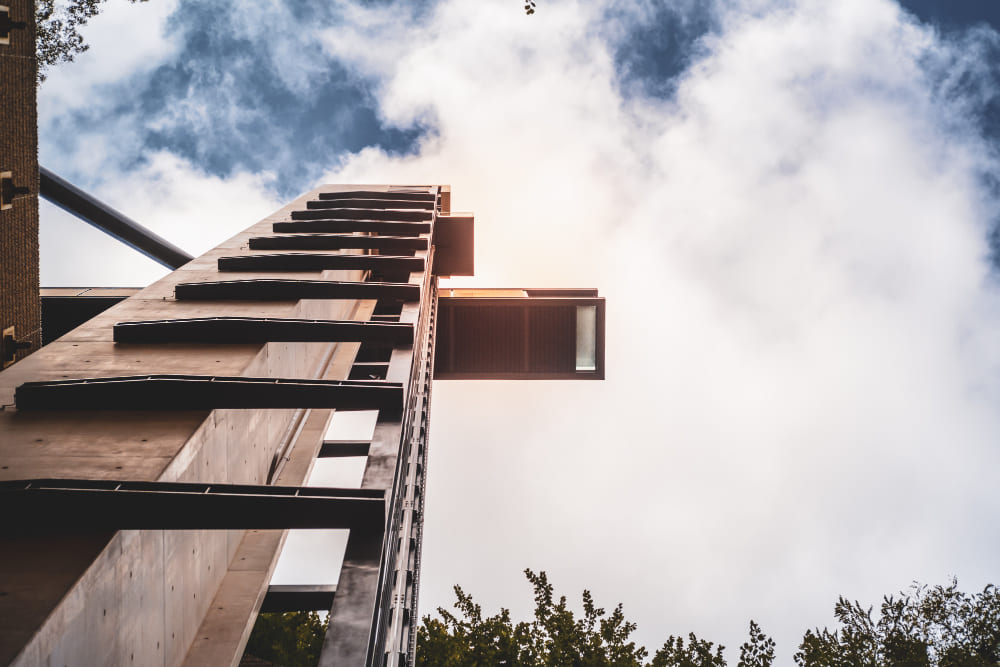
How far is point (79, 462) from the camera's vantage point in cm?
673

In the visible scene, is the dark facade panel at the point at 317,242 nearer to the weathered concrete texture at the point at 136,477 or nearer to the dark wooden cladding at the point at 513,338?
the weathered concrete texture at the point at 136,477

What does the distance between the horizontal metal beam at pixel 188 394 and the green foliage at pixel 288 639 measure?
22365 mm

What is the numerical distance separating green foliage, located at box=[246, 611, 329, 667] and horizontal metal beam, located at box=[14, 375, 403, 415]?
73.4 ft

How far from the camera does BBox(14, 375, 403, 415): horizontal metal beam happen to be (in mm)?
7605

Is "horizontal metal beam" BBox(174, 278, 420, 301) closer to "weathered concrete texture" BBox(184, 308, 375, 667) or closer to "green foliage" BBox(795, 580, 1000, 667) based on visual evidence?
"weathered concrete texture" BBox(184, 308, 375, 667)

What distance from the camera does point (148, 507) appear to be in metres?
5.46

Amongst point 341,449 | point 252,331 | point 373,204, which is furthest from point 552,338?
point 252,331

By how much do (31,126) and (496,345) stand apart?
17.7 meters

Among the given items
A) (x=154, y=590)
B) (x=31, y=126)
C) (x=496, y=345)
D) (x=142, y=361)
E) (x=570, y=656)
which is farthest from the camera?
(x=496, y=345)

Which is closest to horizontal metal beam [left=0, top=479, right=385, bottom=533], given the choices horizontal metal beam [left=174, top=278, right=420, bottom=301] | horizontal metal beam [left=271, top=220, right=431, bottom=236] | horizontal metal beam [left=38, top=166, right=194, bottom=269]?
horizontal metal beam [left=174, top=278, right=420, bottom=301]

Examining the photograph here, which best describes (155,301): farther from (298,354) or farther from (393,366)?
(393,366)

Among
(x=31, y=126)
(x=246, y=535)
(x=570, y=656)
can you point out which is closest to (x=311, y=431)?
(x=246, y=535)

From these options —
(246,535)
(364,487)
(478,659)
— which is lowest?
(478,659)

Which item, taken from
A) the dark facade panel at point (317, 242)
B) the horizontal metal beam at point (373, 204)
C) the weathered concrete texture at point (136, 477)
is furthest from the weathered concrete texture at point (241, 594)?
the horizontal metal beam at point (373, 204)
